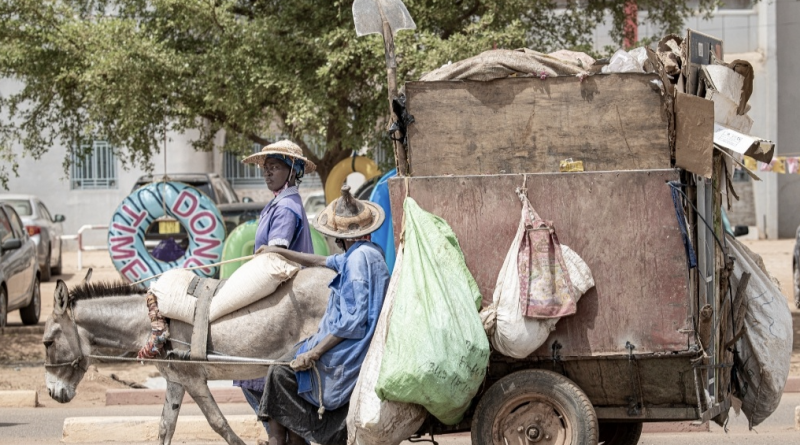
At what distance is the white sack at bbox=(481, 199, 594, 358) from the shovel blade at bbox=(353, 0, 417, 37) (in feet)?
5.42

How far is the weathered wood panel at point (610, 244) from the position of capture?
5289 mm

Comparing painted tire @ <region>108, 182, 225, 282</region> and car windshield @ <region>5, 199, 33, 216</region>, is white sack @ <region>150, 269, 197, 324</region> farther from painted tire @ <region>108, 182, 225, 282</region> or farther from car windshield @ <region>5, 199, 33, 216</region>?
car windshield @ <region>5, 199, 33, 216</region>

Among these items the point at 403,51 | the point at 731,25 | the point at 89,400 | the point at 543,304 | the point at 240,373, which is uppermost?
the point at 731,25

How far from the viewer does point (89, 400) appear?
10453 millimetres

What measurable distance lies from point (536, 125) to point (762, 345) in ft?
5.90

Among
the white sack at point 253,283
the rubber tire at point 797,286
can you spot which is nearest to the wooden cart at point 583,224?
the white sack at point 253,283

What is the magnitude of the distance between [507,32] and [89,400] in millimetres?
5427

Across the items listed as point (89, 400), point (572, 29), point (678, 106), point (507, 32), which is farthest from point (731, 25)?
point (678, 106)

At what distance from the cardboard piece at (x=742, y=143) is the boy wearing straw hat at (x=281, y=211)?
94.7 inches

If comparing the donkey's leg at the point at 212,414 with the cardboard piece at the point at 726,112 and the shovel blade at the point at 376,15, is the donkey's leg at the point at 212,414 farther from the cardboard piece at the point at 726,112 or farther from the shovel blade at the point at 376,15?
the cardboard piece at the point at 726,112

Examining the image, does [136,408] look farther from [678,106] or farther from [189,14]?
[678,106]

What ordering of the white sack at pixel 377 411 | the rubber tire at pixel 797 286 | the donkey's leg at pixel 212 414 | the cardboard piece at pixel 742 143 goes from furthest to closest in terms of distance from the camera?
1. the rubber tire at pixel 797 286
2. the donkey's leg at pixel 212 414
3. the cardboard piece at pixel 742 143
4. the white sack at pixel 377 411

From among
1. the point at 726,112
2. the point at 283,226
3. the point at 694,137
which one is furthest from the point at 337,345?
the point at 726,112

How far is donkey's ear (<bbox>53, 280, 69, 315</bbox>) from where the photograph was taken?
6355 mm
